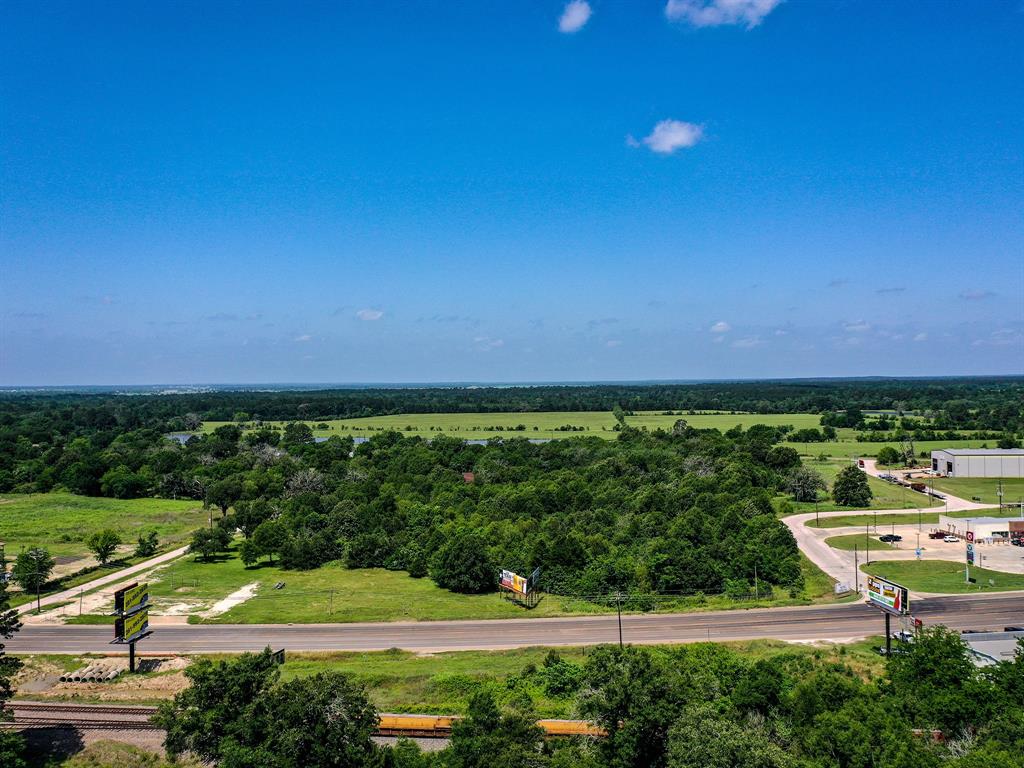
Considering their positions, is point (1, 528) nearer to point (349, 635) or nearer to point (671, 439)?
point (349, 635)

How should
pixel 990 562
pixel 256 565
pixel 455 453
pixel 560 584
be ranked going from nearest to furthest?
pixel 560 584
pixel 990 562
pixel 256 565
pixel 455 453

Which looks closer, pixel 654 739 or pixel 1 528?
pixel 654 739

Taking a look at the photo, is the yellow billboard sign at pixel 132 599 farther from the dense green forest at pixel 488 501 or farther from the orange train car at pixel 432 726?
the dense green forest at pixel 488 501

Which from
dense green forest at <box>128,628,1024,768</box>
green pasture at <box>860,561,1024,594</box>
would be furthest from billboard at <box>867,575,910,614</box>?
green pasture at <box>860,561,1024,594</box>

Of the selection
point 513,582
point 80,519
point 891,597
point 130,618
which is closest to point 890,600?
point 891,597

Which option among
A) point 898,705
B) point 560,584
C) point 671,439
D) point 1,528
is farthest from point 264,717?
point 671,439

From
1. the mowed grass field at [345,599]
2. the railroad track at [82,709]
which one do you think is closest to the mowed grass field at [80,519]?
the mowed grass field at [345,599]

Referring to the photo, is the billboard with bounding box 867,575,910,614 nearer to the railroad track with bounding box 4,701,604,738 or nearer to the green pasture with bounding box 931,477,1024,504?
the railroad track with bounding box 4,701,604,738
